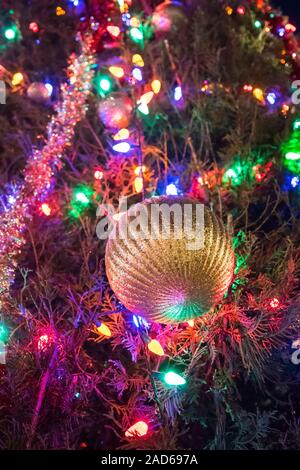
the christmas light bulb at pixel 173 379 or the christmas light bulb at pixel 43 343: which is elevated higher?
the christmas light bulb at pixel 43 343

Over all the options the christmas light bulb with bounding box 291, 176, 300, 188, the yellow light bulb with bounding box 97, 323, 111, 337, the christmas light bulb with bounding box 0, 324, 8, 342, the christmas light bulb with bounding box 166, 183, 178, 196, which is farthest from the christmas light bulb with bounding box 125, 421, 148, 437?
the christmas light bulb with bounding box 291, 176, 300, 188

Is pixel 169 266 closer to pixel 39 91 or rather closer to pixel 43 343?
pixel 43 343

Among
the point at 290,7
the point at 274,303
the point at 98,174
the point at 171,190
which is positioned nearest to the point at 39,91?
the point at 98,174

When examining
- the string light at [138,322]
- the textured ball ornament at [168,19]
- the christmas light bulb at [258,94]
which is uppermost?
the textured ball ornament at [168,19]

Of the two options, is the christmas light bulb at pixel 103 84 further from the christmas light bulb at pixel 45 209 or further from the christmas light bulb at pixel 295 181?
the christmas light bulb at pixel 295 181

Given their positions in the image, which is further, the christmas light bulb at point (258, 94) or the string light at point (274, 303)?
the christmas light bulb at point (258, 94)

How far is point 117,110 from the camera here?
2.53m

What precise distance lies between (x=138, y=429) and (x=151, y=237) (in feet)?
2.32

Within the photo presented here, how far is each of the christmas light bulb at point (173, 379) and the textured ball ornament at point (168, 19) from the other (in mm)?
2144

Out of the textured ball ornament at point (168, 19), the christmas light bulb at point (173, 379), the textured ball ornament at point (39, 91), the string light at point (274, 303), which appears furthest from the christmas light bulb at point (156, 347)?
the textured ball ornament at point (168, 19)

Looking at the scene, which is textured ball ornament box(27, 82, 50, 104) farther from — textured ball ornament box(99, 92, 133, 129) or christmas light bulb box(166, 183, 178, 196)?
christmas light bulb box(166, 183, 178, 196)

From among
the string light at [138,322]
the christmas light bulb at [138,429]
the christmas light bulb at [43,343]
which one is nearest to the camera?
the christmas light bulb at [138,429]

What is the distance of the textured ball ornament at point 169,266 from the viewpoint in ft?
5.35
